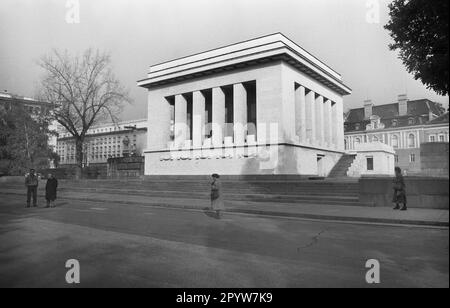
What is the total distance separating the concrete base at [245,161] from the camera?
27.7 meters

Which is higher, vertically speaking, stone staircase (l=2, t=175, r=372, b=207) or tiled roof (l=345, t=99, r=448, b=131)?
tiled roof (l=345, t=99, r=448, b=131)

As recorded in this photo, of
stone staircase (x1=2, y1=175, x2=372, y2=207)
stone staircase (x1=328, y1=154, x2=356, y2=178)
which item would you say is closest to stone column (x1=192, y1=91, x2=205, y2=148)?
stone staircase (x1=2, y1=175, x2=372, y2=207)

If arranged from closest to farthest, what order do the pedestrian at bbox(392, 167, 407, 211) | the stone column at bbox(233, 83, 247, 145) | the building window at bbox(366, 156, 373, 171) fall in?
the pedestrian at bbox(392, 167, 407, 211)
the stone column at bbox(233, 83, 247, 145)
the building window at bbox(366, 156, 373, 171)

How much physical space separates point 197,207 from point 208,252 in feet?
31.0

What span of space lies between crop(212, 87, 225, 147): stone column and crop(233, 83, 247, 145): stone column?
1.83 m

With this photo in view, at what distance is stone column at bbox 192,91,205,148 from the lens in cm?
3353

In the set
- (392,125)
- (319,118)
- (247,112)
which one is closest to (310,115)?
(319,118)

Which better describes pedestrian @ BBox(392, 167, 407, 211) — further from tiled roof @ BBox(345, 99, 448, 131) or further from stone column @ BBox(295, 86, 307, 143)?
tiled roof @ BBox(345, 99, 448, 131)

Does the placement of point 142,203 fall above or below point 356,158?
below

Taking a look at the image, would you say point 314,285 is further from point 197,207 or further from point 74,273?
point 197,207

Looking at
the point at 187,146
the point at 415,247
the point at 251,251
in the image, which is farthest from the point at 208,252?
the point at 187,146

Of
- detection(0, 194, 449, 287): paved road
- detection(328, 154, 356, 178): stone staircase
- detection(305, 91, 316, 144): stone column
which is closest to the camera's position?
detection(0, 194, 449, 287): paved road

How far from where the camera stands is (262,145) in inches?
1117

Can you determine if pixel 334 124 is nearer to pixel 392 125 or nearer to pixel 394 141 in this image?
pixel 394 141
